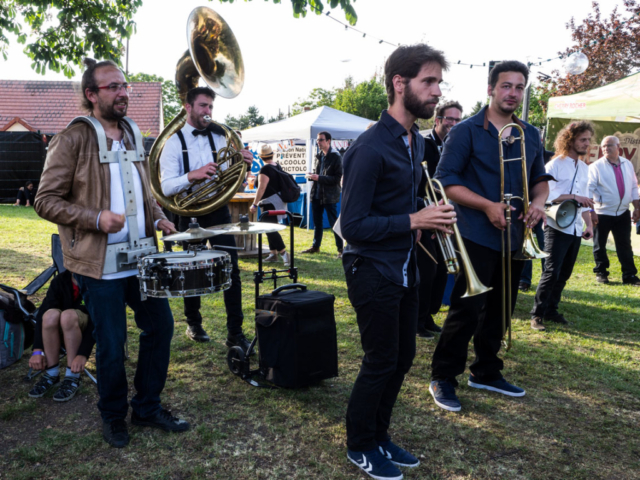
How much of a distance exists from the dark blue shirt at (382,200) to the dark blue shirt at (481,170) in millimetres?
905

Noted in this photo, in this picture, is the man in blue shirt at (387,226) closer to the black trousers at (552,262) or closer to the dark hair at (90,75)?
the dark hair at (90,75)

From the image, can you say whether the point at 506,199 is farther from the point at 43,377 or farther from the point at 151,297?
the point at 43,377

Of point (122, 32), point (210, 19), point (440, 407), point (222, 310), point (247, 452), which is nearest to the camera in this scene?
point (247, 452)

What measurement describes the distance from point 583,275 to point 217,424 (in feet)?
22.0

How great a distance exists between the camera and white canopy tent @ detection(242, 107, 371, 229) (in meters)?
13.0

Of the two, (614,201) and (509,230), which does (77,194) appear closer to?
(509,230)

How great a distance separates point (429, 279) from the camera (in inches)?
175

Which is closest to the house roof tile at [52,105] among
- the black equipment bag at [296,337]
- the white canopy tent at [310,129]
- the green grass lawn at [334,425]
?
the white canopy tent at [310,129]

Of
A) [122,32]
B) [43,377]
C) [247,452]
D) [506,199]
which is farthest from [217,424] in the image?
[122,32]

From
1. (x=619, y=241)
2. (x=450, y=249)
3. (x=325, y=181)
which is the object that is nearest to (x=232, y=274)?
(x=450, y=249)

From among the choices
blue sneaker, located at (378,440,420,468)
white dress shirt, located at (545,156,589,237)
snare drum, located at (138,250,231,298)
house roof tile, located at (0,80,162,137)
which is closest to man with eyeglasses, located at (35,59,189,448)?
snare drum, located at (138,250,231,298)

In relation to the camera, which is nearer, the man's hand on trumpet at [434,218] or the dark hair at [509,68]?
the man's hand on trumpet at [434,218]

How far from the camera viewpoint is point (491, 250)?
3.42 m

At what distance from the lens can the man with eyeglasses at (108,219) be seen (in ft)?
8.99
